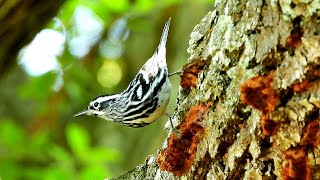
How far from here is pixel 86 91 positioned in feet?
16.7

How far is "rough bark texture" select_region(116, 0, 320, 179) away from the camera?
1649 millimetres

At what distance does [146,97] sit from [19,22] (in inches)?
37.1

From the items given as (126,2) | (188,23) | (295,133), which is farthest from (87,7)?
(295,133)

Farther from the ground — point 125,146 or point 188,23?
point 188,23

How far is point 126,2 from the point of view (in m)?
4.73

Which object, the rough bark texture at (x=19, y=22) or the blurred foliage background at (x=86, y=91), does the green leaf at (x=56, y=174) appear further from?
the rough bark texture at (x=19, y=22)

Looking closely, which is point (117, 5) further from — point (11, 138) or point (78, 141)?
point (11, 138)

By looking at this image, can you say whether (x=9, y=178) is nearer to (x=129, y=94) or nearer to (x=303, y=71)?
(x=129, y=94)

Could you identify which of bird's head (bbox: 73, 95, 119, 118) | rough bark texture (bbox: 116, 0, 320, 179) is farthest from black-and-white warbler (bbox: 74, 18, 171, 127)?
rough bark texture (bbox: 116, 0, 320, 179)

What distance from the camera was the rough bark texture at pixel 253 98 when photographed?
165 cm

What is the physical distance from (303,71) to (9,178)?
3.12 meters

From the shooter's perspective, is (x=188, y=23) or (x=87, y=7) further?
(x=188, y=23)

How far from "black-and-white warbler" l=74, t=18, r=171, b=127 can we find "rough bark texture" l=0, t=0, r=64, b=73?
79 centimetres

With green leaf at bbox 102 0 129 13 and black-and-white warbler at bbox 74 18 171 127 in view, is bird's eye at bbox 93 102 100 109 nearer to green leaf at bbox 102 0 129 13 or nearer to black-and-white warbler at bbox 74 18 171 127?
black-and-white warbler at bbox 74 18 171 127
